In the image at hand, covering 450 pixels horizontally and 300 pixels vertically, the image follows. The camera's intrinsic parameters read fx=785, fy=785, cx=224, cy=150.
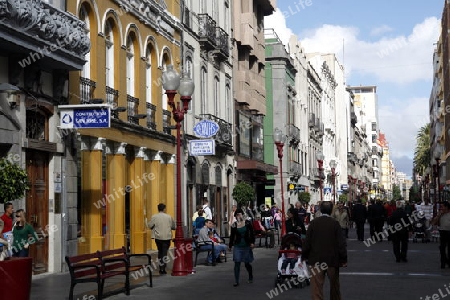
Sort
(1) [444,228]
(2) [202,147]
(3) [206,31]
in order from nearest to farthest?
(1) [444,228] < (2) [202,147] < (3) [206,31]

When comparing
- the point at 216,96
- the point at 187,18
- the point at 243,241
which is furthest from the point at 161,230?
the point at 216,96

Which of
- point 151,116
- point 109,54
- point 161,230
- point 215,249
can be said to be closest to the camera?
point 161,230

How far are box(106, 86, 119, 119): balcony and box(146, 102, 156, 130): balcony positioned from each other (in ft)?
Answer: 10.5

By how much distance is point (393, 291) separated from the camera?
48.0 feet

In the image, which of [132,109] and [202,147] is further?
[202,147]

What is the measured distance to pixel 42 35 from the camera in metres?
16.8

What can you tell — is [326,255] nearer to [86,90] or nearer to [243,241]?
[243,241]

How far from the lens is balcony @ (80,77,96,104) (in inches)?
823

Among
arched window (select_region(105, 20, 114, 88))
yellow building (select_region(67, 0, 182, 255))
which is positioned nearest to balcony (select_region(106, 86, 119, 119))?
yellow building (select_region(67, 0, 182, 255))

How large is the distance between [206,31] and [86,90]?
13508 millimetres

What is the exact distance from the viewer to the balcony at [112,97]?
75.6 feet

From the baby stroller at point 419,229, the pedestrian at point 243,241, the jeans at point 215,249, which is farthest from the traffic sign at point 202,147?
the baby stroller at point 419,229

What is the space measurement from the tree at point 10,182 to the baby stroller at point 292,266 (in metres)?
5.41

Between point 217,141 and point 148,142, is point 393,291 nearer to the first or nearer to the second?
point 148,142
